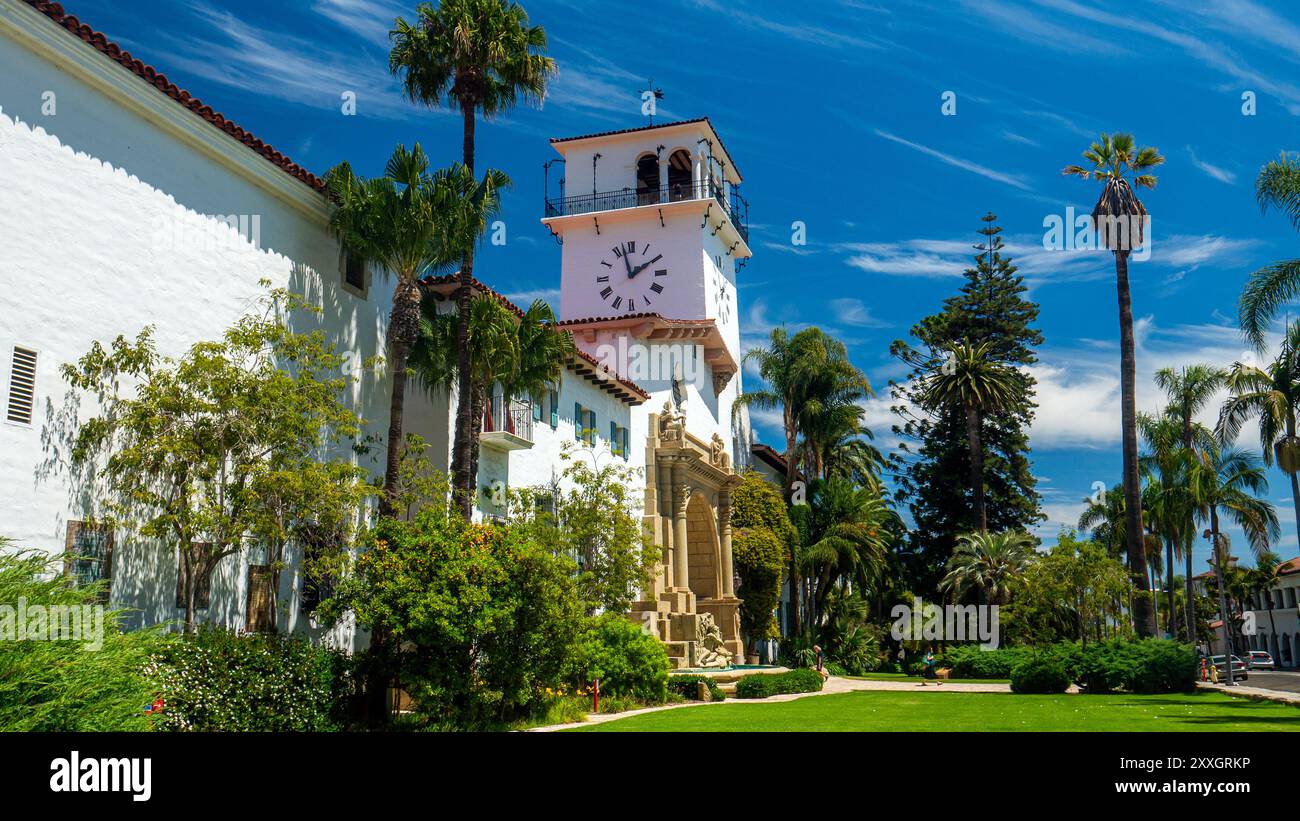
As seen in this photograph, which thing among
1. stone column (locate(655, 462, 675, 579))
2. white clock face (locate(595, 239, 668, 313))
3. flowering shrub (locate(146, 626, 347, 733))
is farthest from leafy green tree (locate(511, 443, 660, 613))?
white clock face (locate(595, 239, 668, 313))

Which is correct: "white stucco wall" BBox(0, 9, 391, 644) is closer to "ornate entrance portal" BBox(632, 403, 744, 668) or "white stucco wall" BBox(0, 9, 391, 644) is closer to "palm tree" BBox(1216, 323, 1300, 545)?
"ornate entrance portal" BBox(632, 403, 744, 668)

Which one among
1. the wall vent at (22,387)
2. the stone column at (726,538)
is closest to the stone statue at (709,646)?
the stone column at (726,538)

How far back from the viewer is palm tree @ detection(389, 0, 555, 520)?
74.9 ft

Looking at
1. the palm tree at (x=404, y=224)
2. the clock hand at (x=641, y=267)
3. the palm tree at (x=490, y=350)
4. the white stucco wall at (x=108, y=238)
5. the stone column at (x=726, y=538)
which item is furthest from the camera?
the clock hand at (x=641, y=267)

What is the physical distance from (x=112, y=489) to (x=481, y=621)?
256 inches

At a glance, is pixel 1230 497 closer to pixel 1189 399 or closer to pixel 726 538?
pixel 1189 399

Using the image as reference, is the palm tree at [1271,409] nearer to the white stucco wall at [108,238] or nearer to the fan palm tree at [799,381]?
the fan palm tree at [799,381]

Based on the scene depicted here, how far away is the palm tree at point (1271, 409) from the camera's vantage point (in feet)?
115

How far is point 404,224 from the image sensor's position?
2156cm

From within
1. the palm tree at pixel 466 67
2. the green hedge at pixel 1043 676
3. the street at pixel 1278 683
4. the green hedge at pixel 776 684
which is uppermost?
the palm tree at pixel 466 67

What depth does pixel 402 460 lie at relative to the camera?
21.9 meters

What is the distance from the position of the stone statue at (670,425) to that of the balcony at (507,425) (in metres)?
10.8
